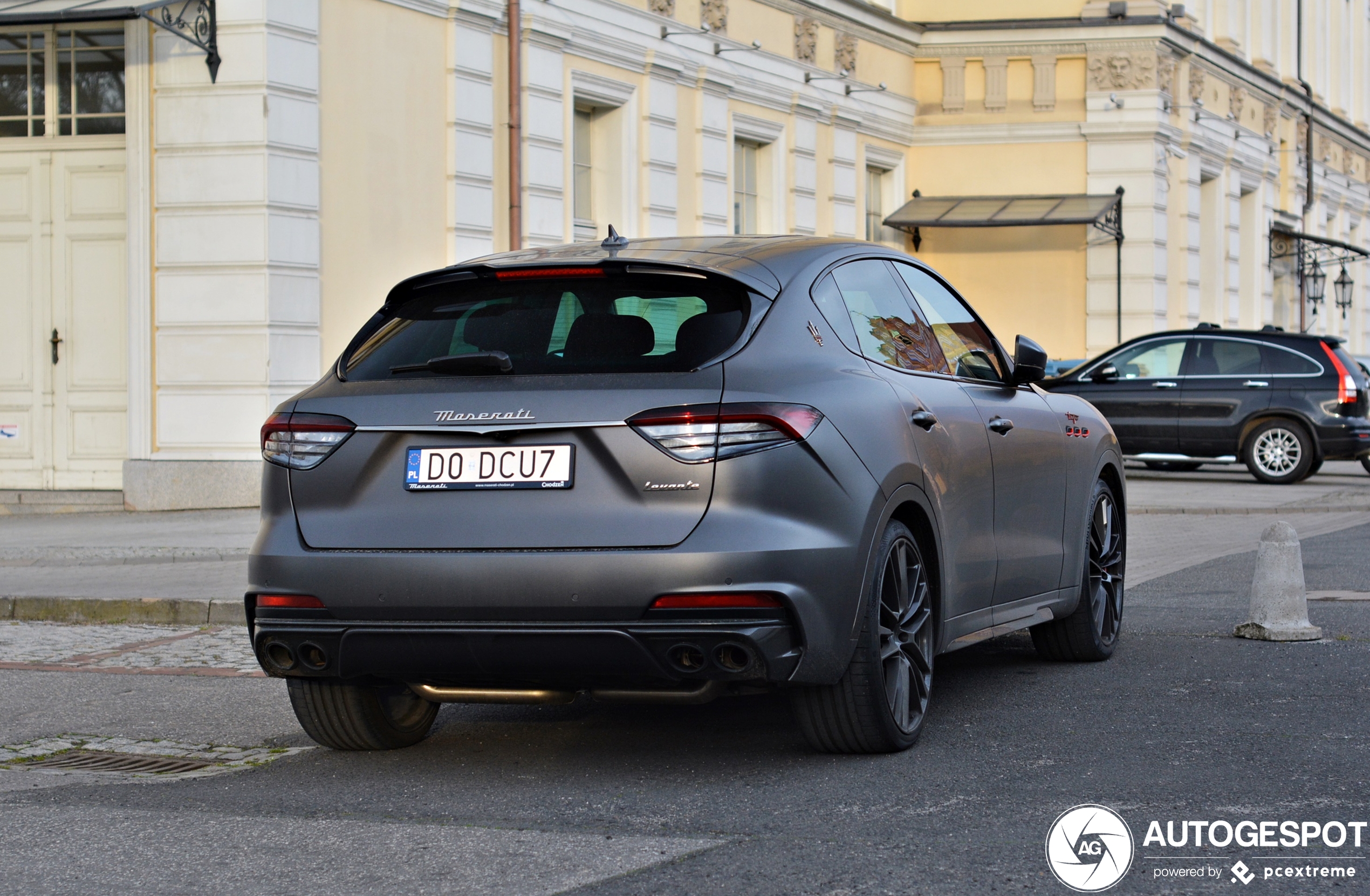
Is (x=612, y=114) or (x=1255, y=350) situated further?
(x=612, y=114)

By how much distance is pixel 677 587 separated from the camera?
15.6ft

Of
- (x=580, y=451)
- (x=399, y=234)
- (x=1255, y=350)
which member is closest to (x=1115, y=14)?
(x=1255, y=350)

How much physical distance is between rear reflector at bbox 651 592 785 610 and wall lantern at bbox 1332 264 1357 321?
41.2 meters

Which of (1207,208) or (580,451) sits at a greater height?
(1207,208)

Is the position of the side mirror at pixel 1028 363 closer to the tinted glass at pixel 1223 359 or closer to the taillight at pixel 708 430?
the taillight at pixel 708 430

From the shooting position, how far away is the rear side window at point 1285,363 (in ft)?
65.9

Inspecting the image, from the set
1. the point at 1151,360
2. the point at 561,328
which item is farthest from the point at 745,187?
the point at 561,328

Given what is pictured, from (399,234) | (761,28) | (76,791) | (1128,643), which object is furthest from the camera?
(761,28)

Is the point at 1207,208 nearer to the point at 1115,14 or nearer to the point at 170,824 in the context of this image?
the point at 1115,14

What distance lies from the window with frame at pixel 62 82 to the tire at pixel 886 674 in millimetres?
13172

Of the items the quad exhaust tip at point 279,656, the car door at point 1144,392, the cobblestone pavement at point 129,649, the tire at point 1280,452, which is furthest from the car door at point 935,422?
the tire at point 1280,452

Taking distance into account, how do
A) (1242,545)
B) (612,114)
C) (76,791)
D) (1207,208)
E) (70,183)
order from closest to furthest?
(76,791)
(1242,545)
(70,183)
(612,114)
(1207,208)

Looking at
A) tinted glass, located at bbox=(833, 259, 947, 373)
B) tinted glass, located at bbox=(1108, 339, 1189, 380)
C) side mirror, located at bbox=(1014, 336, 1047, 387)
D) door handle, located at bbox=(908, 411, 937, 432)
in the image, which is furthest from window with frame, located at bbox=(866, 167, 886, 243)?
door handle, located at bbox=(908, 411, 937, 432)

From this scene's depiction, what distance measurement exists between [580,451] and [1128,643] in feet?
13.0
